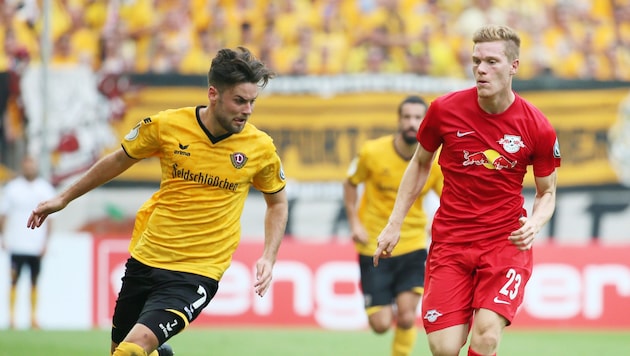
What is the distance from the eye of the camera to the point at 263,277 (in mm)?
6340

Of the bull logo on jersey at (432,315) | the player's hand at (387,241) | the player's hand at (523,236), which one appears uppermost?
the player's hand at (523,236)

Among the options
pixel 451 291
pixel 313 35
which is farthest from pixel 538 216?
pixel 313 35

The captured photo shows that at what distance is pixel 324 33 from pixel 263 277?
10.8 m

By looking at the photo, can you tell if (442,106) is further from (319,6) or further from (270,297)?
(319,6)

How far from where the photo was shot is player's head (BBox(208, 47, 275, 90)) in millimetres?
6207

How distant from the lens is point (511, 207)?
645cm

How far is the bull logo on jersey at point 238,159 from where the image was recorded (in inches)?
255

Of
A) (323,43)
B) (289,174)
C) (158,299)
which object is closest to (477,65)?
(158,299)

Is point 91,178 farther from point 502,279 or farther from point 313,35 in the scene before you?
point 313,35

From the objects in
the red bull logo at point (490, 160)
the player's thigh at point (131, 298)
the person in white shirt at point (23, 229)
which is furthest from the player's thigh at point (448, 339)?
the person in white shirt at point (23, 229)

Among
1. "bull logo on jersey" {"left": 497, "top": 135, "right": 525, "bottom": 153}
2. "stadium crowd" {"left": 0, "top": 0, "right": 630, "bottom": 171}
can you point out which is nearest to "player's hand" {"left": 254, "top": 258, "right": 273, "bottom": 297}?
"bull logo on jersey" {"left": 497, "top": 135, "right": 525, "bottom": 153}

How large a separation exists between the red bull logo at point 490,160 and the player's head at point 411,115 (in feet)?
9.22

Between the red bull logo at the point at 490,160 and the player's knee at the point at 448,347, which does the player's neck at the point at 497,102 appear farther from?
the player's knee at the point at 448,347

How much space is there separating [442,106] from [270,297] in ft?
27.4
